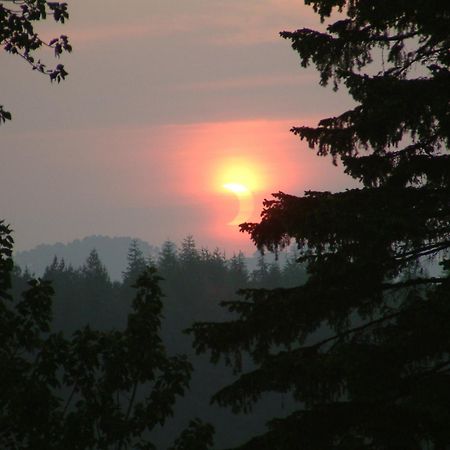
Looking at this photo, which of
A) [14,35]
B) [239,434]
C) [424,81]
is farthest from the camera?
A: [239,434]

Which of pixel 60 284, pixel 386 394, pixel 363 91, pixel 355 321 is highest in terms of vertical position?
pixel 60 284

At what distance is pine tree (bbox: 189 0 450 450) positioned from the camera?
8578 mm

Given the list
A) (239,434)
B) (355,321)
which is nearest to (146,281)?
(239,434)

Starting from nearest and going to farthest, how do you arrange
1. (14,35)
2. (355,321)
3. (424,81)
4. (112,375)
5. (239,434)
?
(14,35) < (424,81) < (112,375) < (239,434) < (355,321)

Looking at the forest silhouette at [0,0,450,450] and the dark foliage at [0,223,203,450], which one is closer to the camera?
the forest silhouette at [0,0,450,450]

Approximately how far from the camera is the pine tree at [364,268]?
858 cm

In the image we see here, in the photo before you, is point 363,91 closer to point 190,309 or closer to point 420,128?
point 420,128

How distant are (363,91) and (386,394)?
3.64m

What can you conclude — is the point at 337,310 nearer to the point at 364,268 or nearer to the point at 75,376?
the point at 364,268

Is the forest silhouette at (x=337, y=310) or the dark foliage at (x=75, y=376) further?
the dark foliage at (x=75, y=376)

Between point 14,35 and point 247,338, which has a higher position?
point 14,35

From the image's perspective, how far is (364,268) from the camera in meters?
9.31

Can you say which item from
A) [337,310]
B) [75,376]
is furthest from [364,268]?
[75,376]

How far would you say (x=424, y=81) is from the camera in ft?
30.1
